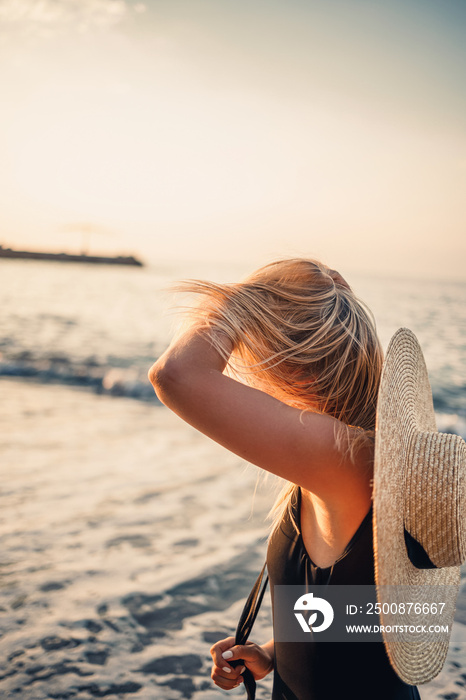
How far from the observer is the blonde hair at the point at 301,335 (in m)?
1.41

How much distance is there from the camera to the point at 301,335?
1.44 meters

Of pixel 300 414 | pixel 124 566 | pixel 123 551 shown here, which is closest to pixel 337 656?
pixel 300 414

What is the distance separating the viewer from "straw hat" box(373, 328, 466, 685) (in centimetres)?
112

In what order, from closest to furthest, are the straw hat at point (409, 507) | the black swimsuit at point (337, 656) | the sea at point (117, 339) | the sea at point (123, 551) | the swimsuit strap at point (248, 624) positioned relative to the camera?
the straw hat at point (409, 507) → the black swimsuit at point (337, 656) → the swimsuit strap at point (248, 624) → the sea at point (123, 551) → the sea at point (117, 339)

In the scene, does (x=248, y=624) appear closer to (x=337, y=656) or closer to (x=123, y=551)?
(x=337, y=656)

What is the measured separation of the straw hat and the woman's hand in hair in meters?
0.56

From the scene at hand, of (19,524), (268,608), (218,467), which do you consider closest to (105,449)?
(218,467)

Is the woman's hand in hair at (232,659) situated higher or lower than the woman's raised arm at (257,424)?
lower

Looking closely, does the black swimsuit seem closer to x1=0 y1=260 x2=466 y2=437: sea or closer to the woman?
the woman

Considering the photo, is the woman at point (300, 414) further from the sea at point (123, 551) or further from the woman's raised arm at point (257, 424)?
the sea at point (123, 551)

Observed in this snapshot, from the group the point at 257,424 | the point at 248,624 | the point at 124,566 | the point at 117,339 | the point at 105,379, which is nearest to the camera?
the point at 257,424

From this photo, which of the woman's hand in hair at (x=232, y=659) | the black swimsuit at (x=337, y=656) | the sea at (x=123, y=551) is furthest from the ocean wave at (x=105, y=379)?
the black swimsuit at (x=337, y=656)

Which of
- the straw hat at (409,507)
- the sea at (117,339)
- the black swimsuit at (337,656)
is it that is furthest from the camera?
the sea at (117,339)

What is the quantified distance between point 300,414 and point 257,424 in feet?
0.36
